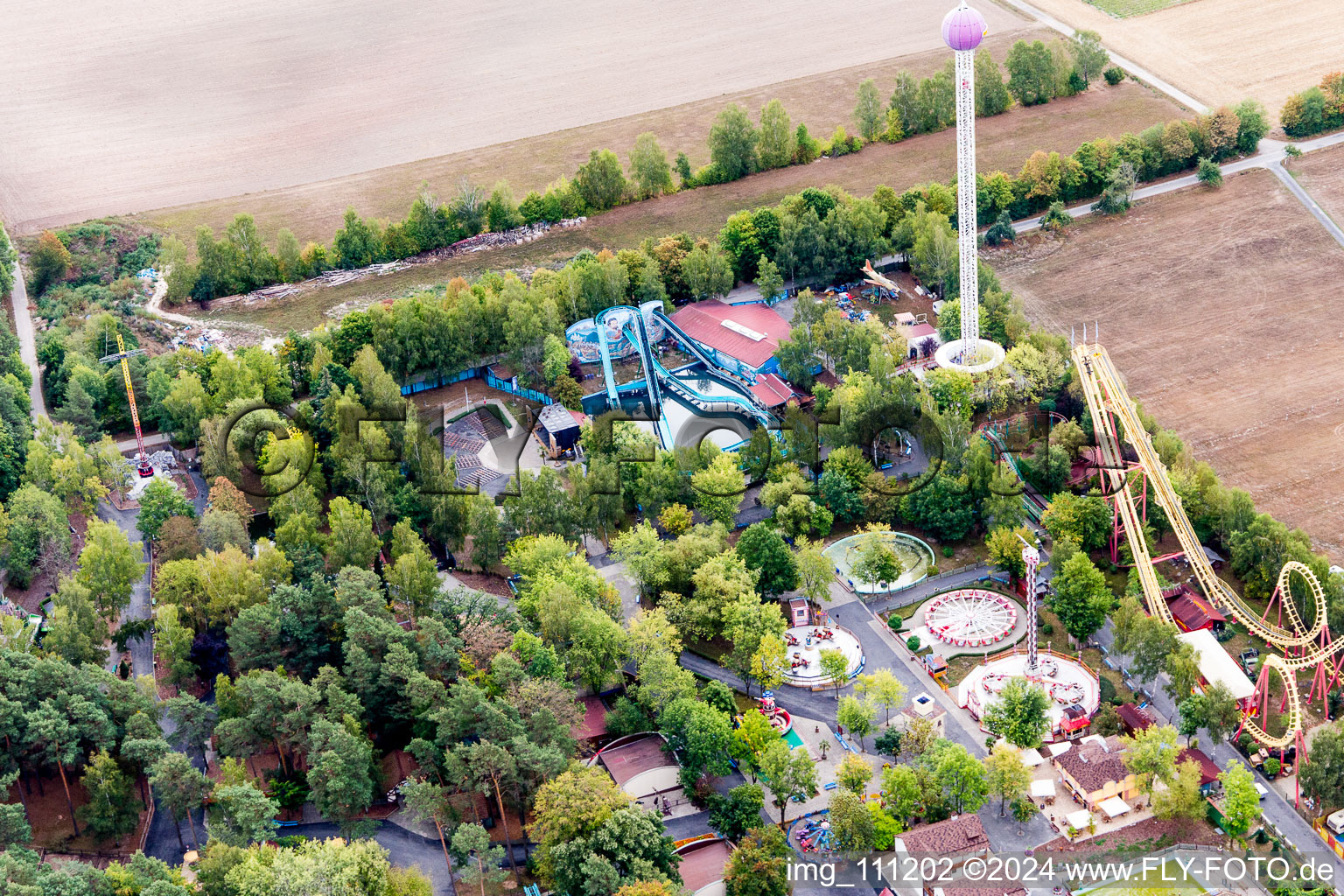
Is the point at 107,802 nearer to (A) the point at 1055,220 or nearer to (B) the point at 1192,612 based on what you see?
(B) the point at 1192,612

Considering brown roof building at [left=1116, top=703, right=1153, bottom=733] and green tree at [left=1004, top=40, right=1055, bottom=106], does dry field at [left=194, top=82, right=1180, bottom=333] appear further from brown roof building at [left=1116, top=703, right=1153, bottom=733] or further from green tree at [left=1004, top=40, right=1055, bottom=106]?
brown roof building at [left=1116, top=703, right=1153, bottom=733]

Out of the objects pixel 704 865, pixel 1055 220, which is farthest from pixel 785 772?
pixel 1055 220

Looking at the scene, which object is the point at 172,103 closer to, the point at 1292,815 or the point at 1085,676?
the point at 1085,676

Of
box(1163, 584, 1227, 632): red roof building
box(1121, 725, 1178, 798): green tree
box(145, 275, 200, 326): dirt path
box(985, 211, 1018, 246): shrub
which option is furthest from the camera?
box(985, 211, 1018, 246): shrub

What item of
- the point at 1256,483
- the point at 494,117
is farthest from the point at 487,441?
the point at 494,117

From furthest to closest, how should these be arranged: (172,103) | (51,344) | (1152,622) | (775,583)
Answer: (172,103), (51,344), (775,583), (1152,622)

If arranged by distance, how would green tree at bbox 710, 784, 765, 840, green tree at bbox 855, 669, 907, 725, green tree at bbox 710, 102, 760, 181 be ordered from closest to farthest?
green tree at bbox 710, 784, 765, 840
green tree at bbox 855, 669, 907, 725
green tree at bbox 710, 102, 760, 181

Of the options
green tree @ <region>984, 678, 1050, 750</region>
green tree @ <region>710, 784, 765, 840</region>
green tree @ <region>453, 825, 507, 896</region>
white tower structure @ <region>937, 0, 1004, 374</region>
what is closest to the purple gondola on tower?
white tower structure @ <region>937, 0, 1004, 374</region>
